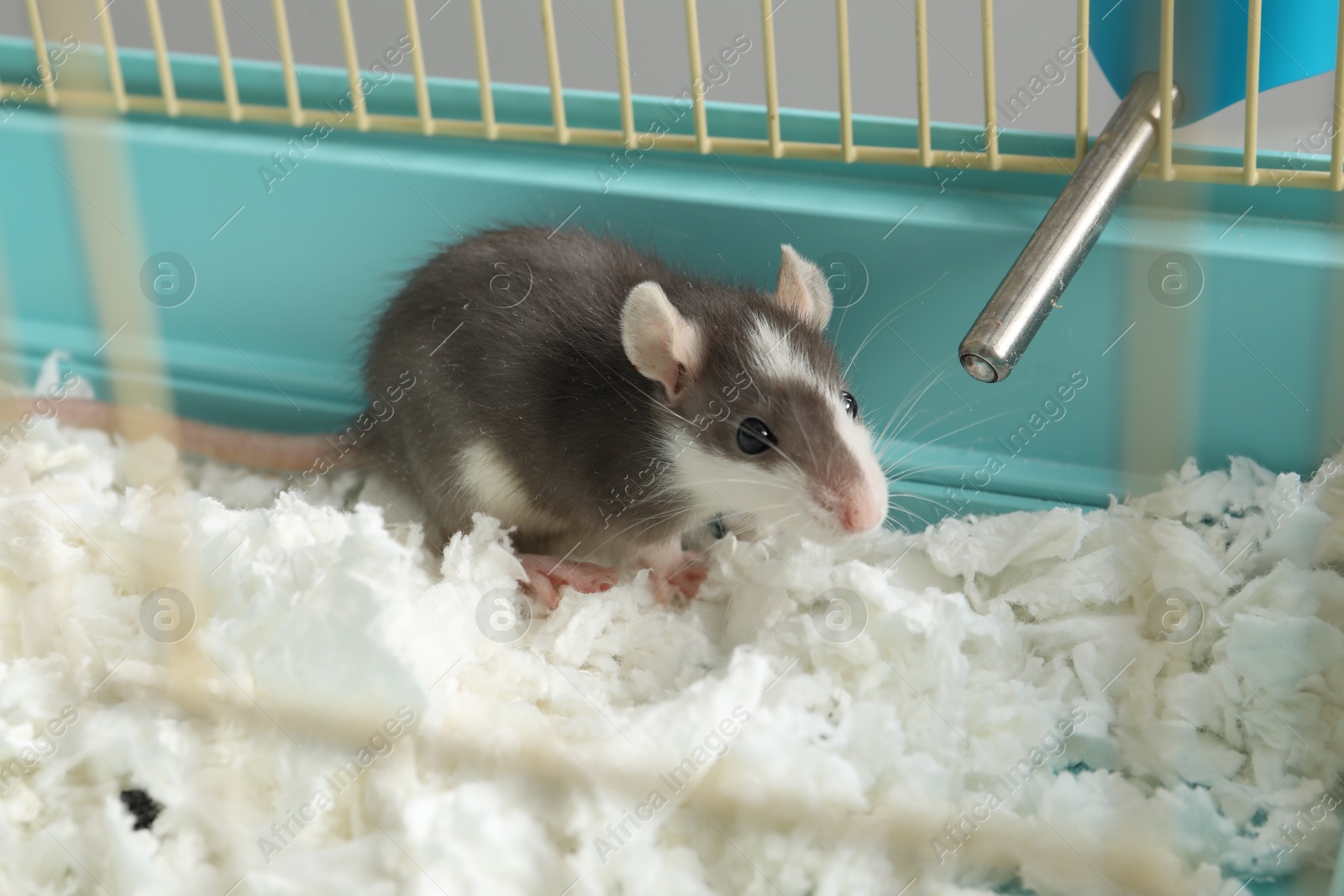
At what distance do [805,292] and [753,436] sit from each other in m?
0.20

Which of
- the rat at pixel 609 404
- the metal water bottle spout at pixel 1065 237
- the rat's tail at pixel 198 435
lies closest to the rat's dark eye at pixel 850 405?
the rat at pixel 609 404

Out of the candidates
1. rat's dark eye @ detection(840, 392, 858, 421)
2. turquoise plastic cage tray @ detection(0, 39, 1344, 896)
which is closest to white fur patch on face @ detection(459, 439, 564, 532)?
turquoise plastic cage tray @ detection(0, 39, 1344, 896)

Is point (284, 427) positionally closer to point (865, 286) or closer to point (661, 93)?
point (661, 93)

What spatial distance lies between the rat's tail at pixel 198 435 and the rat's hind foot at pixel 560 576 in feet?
1.09

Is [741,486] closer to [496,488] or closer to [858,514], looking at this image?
[858,514]

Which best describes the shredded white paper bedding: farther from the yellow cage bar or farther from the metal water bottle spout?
the yellow cage bar

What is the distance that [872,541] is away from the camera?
1.81 m

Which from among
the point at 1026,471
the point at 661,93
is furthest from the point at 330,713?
the point at 661,93

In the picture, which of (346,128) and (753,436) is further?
(346,128)

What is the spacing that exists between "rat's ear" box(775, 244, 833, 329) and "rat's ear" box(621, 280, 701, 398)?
0.13 m

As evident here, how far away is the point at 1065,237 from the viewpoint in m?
1.42

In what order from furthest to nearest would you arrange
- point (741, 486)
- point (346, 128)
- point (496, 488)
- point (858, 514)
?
point (346, 128)
point (496, 488)
point (741, 486)
point (858, 514)

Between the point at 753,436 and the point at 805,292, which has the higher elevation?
the point at 805,292

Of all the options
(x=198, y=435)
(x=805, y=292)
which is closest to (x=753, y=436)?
(x=805, y=292)
